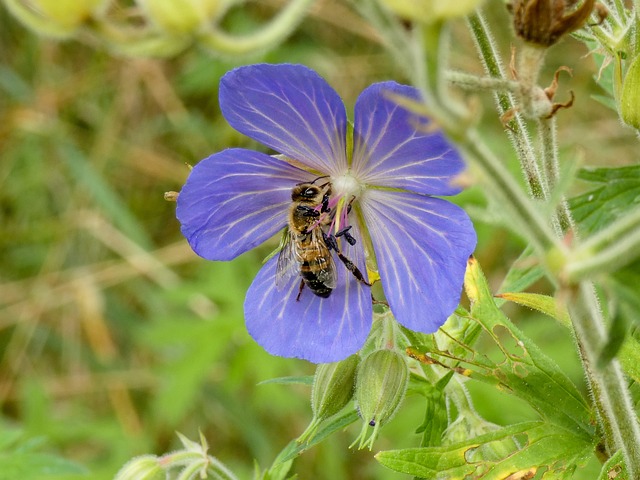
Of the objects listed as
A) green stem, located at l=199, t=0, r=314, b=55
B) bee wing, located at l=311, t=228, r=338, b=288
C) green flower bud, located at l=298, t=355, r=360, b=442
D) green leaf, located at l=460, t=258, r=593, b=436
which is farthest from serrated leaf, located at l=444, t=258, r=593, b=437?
green stem, located at l=199, t=0, r=314, b=55

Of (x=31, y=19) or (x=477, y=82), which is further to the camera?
(x=477, y=82)

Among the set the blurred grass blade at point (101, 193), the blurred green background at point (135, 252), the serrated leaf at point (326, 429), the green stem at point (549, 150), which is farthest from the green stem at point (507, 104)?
the blurred grass blade at point (101, 193)

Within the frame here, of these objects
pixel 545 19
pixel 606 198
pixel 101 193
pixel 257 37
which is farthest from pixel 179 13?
pixel 101 193

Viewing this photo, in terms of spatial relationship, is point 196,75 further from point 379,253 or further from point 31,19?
point 31,19

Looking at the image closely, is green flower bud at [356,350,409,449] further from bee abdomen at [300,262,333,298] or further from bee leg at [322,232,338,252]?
bee leg at [322,232,338,252]

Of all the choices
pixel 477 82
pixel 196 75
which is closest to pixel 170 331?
pixel 196 75

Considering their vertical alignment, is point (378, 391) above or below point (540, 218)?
below

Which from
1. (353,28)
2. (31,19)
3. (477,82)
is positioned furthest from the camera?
(353,28)
